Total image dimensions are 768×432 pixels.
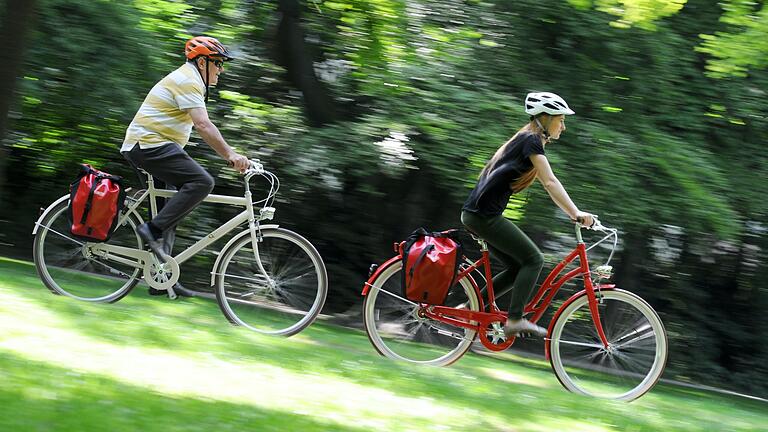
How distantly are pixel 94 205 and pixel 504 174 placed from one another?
313 cm

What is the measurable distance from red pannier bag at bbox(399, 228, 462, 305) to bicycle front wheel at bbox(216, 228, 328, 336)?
2.61 feet

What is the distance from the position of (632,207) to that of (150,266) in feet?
16.4

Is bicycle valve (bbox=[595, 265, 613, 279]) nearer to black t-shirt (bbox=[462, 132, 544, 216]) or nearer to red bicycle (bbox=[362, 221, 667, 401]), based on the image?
red bicycle (bbox=[362, 221, 667, 401])

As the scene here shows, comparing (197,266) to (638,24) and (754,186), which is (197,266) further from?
(754,186)

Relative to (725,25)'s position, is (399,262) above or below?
below

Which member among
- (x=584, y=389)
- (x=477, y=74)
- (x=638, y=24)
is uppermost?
(x=638, y=24)

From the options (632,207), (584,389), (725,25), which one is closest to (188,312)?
(584,389)

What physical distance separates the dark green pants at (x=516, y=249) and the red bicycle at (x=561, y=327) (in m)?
0.19

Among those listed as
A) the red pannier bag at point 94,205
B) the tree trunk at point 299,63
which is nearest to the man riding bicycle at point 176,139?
the red pannier bag at point 94,205

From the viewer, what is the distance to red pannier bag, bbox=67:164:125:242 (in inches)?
292

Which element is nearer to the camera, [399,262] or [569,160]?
[399,262]

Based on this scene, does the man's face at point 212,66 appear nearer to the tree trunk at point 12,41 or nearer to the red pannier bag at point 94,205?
the red pannier bag at point 94,205

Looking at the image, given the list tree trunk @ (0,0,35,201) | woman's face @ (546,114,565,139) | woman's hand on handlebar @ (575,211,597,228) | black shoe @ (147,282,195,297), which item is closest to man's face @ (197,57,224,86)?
tree trunk @ (0,0,35,201)

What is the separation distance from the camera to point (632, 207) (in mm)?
9922
